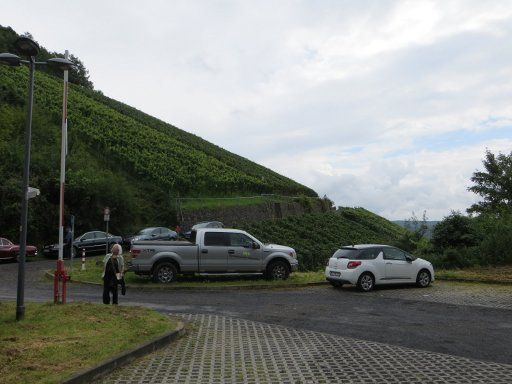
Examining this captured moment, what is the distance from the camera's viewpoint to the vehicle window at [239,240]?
19.3 metres

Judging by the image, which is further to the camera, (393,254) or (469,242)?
(469,242)

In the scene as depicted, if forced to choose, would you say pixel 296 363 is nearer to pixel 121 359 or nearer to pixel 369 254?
pixel 121 359

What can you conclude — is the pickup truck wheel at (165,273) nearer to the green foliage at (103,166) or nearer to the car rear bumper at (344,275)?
the car rear bumper at (344,275)

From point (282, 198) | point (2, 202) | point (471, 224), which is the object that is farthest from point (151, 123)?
point (471, 224)

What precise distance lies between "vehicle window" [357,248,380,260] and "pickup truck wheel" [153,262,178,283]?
633cm

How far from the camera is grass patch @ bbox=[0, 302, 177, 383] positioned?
23.6 ft

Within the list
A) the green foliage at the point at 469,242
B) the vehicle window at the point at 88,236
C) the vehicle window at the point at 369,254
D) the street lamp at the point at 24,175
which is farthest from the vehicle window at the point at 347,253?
the vehicle window at the point at 88,236

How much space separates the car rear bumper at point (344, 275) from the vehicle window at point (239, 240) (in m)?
3.16

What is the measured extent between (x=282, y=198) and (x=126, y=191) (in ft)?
56.9

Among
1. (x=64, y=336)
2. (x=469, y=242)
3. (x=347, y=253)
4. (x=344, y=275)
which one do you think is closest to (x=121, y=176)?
(x=469, y=242)

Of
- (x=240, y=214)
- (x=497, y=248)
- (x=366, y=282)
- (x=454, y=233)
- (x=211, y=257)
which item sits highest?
(x=240, y=214)

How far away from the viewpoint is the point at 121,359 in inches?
308

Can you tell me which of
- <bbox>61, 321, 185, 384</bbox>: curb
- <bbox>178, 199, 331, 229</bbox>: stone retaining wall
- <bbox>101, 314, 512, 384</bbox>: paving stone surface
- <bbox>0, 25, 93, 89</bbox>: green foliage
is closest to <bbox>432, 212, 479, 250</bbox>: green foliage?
<bbox>101, 314, 512, 384</bbox>: paving stone surface

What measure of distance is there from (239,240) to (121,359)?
11669mm
